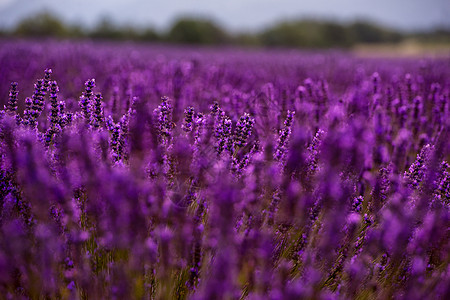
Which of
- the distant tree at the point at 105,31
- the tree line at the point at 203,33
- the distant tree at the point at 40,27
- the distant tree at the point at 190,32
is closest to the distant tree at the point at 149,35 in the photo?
the tree line at the point at 203,33

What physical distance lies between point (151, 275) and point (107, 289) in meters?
0.18

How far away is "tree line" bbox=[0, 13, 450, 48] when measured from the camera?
19.0 m

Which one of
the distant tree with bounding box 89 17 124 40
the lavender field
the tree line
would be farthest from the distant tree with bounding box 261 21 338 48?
the lavender field

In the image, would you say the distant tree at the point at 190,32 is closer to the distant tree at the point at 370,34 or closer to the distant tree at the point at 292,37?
the distant tree at the point at 292,37

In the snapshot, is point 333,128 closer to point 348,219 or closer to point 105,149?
point 348,219

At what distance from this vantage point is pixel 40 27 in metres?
18.9

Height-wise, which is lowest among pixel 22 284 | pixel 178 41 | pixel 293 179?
pixel 22 284

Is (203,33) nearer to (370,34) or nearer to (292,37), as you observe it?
(292,37)

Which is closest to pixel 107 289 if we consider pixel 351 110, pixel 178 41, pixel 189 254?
pixel 189 254

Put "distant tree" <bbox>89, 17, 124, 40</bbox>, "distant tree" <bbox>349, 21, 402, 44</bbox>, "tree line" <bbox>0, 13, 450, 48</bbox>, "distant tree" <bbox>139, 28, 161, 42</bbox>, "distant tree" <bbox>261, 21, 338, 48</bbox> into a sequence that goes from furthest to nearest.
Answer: "distant tree" <bbox>349, 21, 402, 44</bbox>, "distant tree" <bbox>261, 21, 338, 48</bbox>, "distant tree" <bbox>139, 28, 161, 42</bbox>, "distant tree" <bbox>89, 17, 124, 40</bbox>, "tree line" <bbox>0, 13, 450, 48</bbox>

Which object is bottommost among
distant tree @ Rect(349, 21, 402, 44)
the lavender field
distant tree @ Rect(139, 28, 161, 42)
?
the lavender field

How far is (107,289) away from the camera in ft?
4.15

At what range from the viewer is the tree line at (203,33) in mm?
18984

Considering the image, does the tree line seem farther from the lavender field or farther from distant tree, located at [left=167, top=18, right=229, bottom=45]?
the lavender field
